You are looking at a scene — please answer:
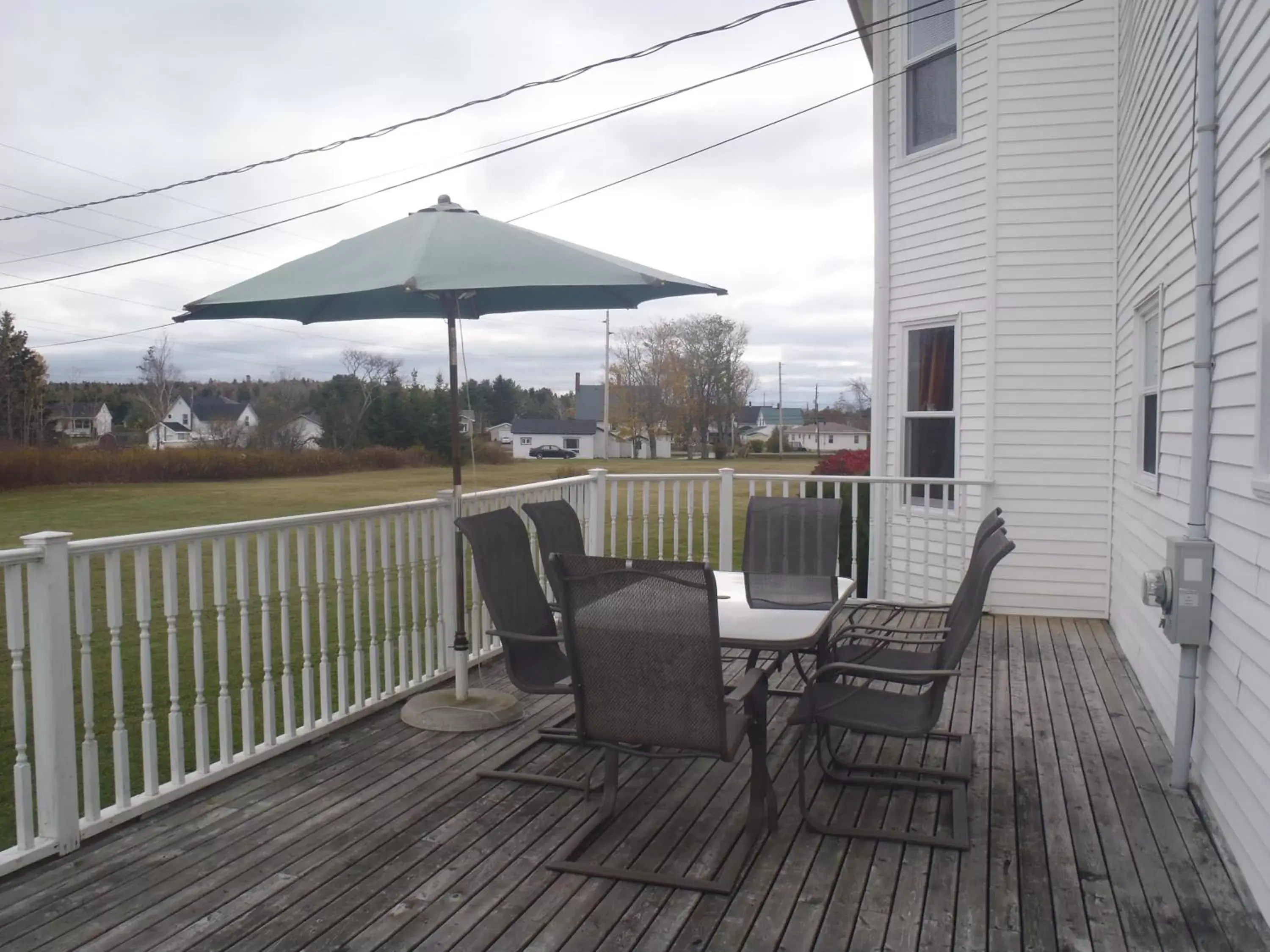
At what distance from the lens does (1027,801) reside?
129 inches

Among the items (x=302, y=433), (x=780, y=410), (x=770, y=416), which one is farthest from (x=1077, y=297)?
(x=770, y=416)

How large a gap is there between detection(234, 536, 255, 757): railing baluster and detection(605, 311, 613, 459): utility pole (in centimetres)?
2942

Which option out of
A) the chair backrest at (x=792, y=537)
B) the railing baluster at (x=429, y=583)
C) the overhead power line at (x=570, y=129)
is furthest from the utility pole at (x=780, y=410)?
the railing baluster at (x=429, y=583)

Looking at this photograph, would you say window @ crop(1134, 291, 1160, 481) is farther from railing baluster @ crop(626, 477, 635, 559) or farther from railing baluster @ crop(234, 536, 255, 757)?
railing baluster @ crop(234, 536, 255, 757)

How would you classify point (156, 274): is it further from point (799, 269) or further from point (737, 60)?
point (737, 60)

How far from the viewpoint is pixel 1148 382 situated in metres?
5.19

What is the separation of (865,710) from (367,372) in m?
31.1

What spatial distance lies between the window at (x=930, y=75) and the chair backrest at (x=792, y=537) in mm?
3744

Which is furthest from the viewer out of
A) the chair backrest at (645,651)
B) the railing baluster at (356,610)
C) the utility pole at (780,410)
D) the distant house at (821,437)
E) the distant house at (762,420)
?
the utility pole at (780,410)

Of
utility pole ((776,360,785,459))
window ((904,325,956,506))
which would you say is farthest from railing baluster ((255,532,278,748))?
utility pole ((776,360,785,459))

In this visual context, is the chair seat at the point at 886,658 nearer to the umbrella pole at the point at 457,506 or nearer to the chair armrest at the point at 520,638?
the chair armrest at the point at 520,638

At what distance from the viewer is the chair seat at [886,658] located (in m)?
3.61

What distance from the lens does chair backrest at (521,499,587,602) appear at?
4.01 m

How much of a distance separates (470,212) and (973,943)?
3.30 m
